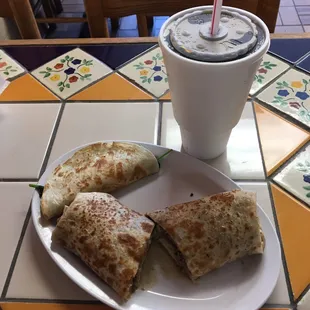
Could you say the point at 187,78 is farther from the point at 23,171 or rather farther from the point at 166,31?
the point at 23,171

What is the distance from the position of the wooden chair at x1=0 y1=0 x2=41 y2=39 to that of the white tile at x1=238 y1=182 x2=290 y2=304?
749mm

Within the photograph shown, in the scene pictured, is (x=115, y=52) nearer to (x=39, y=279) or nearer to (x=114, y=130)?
(x=114, y=130)

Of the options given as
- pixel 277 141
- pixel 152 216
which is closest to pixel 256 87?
pixel 277 141

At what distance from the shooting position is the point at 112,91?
0.87 m

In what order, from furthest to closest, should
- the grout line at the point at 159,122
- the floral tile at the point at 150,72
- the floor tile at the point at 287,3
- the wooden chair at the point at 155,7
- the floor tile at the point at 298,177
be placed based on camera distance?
the floor tile at the point at 287,3 → the wooden chair at the point at 155,7 → the floral tile at the point at 150,72 → the grout line at the point at 159,122 → the floor tile at the point at 298,177

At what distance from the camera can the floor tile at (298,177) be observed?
0.66 m

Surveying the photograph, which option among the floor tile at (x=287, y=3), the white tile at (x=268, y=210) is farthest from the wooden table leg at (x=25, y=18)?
the floor tile at (x=287, y=3)

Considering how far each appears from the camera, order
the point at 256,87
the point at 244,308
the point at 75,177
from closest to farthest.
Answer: the point at 244,308 → the point at 75,177 → the point at 256,87

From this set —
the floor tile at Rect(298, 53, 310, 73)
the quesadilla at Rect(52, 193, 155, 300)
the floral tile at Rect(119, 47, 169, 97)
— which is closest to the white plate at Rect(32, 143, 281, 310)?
the quesadilla at Rect(52, 193, 155, 300)

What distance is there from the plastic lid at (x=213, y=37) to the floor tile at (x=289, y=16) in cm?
171

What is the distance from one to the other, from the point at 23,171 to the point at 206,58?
38 centimetres

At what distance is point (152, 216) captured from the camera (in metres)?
0.57

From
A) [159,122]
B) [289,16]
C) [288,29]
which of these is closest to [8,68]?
[159,122]

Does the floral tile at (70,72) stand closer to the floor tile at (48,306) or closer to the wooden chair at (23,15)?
the wooden chair at (23,15)
